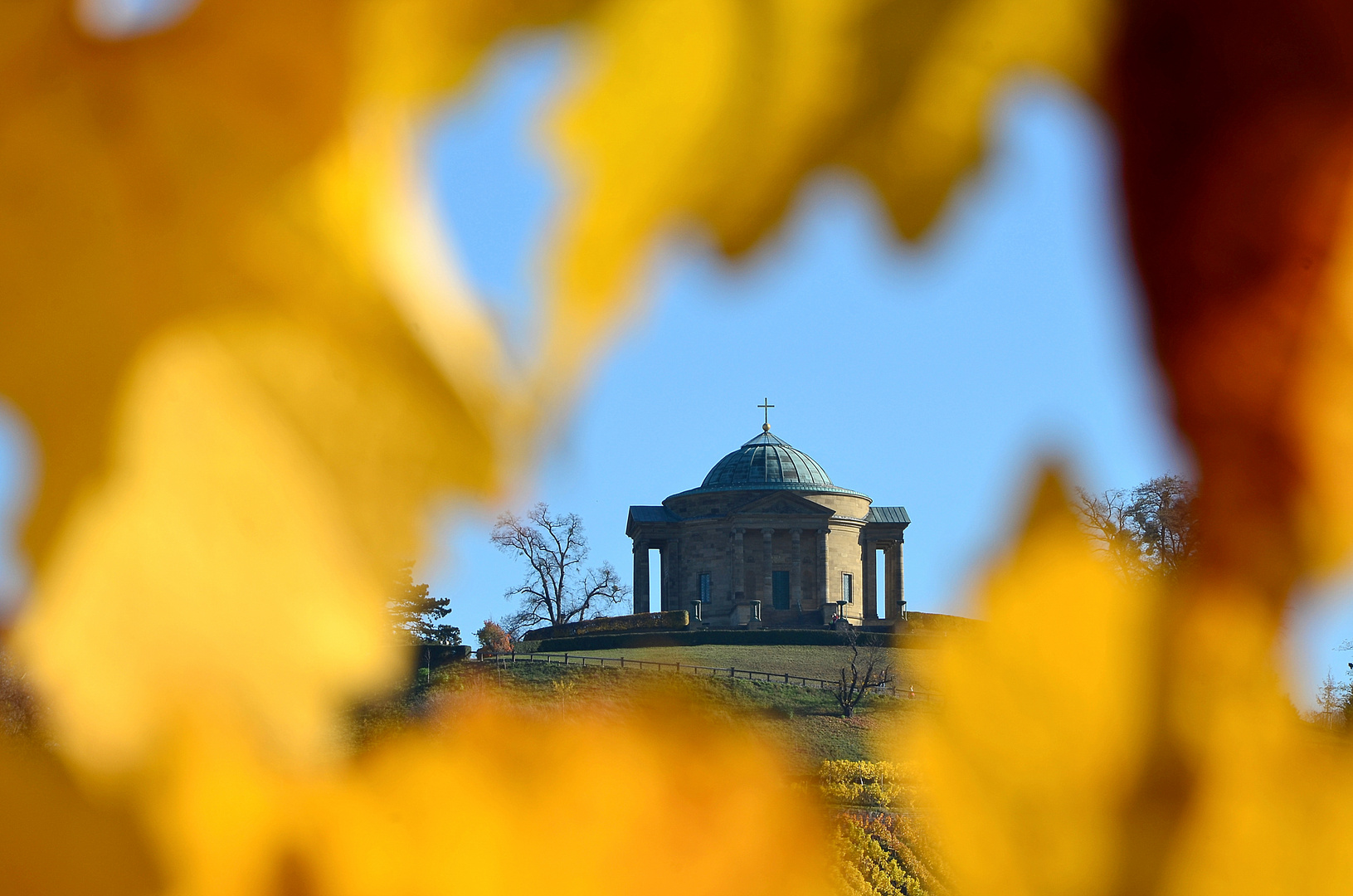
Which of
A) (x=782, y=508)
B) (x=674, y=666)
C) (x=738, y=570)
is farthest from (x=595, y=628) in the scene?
(x=738, y=570)

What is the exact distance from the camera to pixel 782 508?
90.1ft

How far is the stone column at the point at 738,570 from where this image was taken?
2684 centimetres

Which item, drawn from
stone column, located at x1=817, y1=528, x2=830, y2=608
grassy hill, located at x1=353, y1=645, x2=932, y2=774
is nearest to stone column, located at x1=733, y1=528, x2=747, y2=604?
stone column, located at x1=817, y1=528, x2=830, y2=608

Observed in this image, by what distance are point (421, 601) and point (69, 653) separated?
60 cm

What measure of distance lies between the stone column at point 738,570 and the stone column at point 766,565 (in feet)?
1.70

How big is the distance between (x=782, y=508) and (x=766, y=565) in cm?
251

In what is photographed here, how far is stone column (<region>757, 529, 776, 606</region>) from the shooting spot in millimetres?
29031

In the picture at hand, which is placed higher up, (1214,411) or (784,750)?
(1214,411)

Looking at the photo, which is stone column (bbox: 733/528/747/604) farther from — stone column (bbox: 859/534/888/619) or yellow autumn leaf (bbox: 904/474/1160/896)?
yellow autumn leaf (bbox: 904/474/1160/896)

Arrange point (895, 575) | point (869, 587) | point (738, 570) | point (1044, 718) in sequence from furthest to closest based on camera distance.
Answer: point (738, 570) → point (869, 587) → point (895, 575) → point (1044, 718)

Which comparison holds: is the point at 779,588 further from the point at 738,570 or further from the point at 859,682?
the point at 859,682

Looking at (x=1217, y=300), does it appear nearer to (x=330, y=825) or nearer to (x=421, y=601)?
(x=421, y=601)

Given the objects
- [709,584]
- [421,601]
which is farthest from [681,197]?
[709,584]

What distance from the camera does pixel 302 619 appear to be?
2.10 meters
